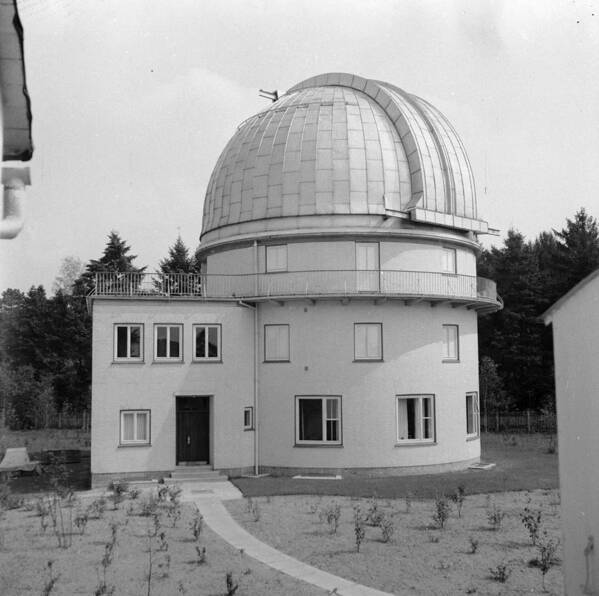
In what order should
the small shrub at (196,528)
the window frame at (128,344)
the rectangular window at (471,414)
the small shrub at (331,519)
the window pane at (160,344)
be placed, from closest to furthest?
1. the small shrub at (196,528)
2. the small shrub at (331,519)
3. the window frame at (128,344)
4. the window pane at (160,344)
5. the rectangular window at (471,414)

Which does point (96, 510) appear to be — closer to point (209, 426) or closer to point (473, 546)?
point (209, 426)

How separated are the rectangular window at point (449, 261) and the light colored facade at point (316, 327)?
0.08m

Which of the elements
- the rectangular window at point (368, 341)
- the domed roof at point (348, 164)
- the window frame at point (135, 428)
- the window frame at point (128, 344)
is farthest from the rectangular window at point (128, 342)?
the rectangular window at point (368, 341)

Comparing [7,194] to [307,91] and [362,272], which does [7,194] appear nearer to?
[362,272]

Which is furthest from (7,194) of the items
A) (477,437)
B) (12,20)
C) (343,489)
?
(477,437)

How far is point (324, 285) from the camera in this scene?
26078 millimetres

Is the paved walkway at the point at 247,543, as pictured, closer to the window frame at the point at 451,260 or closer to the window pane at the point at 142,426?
the window pane at the point at 142,426

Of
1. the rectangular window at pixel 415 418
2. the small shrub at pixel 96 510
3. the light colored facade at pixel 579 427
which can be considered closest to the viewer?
the light colored facade at pixel 579 427

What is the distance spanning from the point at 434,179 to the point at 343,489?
12.2 meters

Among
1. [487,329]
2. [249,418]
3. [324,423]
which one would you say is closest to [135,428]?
[249,418]

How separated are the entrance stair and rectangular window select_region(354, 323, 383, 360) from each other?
6279 millimetres

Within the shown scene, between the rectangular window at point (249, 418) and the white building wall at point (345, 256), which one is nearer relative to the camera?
the rectangular window at point (249, 418)

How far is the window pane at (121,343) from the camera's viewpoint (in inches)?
982

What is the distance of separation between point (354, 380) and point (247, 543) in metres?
11.0
